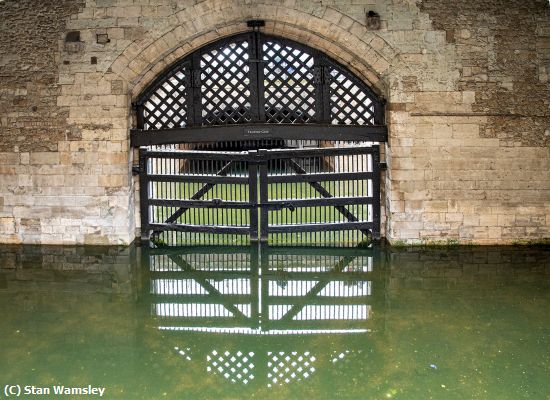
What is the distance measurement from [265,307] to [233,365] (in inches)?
54.2

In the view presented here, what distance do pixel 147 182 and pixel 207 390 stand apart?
4.16 m

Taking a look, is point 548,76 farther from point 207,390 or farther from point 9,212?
point 9,212

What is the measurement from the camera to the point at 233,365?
540cm

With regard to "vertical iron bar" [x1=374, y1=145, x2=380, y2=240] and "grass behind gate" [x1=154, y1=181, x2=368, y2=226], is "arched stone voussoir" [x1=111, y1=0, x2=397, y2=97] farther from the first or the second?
"grass behind gate" [x1=154, y1=181, x2=368, y2=226]

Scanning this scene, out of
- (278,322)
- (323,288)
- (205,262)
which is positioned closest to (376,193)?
(323,288)

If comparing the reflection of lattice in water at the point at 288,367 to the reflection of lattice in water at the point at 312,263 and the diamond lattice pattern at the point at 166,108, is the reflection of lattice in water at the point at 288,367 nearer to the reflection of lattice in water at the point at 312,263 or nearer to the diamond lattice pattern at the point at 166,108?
the reflection of lattice in water at the point at 312,263

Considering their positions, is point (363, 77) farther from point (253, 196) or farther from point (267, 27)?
point (253, 196)

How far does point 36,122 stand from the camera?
8.41m

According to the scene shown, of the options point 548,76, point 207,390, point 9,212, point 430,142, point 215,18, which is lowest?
point 207,390

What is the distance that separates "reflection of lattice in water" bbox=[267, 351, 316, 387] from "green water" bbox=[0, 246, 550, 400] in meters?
0.01

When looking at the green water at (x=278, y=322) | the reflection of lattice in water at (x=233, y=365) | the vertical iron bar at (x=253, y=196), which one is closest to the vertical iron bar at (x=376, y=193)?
the green water at (x=278, y=322)

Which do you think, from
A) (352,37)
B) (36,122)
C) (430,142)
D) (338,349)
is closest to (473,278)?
(430,142)

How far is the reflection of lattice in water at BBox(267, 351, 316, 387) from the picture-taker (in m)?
5.17

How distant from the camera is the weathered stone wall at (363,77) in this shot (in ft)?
26.6
